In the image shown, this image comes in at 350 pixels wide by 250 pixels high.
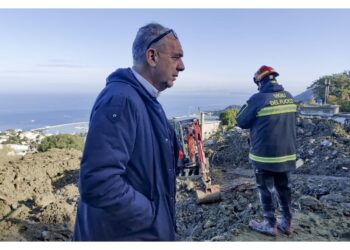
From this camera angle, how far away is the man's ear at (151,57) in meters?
1.05

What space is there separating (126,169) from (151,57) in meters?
0.34

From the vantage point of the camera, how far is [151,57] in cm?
105

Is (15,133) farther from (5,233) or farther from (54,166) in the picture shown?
(5,233)

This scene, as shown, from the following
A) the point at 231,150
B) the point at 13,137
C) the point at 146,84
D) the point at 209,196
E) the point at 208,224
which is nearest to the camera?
the point at 146,84

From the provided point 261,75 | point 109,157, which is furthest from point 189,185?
point 109,157

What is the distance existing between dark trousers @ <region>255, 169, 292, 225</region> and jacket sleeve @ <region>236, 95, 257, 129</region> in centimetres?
40

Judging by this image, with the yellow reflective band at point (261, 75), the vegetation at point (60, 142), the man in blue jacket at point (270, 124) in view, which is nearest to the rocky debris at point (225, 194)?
the man in blue jacket at point (270, 124)

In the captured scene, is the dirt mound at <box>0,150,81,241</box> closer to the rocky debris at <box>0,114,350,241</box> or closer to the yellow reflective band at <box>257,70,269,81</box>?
the rocky debris at <box>0,114,350,241</box>

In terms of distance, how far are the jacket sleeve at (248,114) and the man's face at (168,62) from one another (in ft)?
5.02

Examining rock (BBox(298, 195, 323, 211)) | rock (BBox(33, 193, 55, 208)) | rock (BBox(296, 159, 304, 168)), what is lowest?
rock (BBox(33, 193, 55, 208))

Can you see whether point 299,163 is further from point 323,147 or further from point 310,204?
point 310,204

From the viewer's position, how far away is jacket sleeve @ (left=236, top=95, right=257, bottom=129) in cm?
253

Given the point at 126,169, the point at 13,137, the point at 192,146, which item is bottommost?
the point at 13,137

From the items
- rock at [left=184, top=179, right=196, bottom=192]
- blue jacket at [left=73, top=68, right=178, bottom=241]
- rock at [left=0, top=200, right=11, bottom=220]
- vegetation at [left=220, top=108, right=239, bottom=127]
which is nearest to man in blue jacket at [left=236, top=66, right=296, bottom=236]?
blue jacket at [left=73, top=68, right=178, bottom=241]
